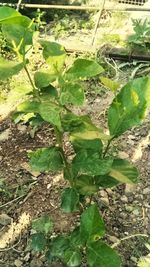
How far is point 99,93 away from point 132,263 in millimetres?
1502

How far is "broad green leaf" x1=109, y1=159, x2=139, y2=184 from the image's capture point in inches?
73.6

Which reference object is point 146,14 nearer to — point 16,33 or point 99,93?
point 99,93

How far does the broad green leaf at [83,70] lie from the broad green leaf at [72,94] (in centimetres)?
5

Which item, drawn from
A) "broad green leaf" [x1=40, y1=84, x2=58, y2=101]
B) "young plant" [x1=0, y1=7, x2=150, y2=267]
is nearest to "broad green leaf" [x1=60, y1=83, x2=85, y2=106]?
"young plant" [x1=0, y1=7, x2=150, y2=267]

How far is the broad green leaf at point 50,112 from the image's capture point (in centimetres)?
155

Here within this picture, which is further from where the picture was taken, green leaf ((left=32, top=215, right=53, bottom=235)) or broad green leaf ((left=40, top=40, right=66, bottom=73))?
green leaf ((left=32, top=215, right=53, bottom=235))

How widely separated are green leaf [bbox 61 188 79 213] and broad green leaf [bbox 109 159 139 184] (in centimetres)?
18

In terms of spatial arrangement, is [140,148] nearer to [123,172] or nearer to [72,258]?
[123,172]

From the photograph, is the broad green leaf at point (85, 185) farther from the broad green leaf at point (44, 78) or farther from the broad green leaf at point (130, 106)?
the broad green leaf at point (44, 78)

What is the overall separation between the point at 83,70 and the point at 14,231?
3.76 feet

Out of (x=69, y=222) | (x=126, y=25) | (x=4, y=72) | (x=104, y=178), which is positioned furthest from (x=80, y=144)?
(x=126, y=25)

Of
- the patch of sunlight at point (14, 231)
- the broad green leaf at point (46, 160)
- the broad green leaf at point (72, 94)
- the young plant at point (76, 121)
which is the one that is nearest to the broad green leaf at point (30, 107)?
the young plant at point (76, 121)

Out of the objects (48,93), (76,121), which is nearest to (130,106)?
(76,121)

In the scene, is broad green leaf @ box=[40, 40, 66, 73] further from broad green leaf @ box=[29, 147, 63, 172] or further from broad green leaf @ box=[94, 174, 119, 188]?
broad green leaf @ box=[94, 174, 119, 188]
